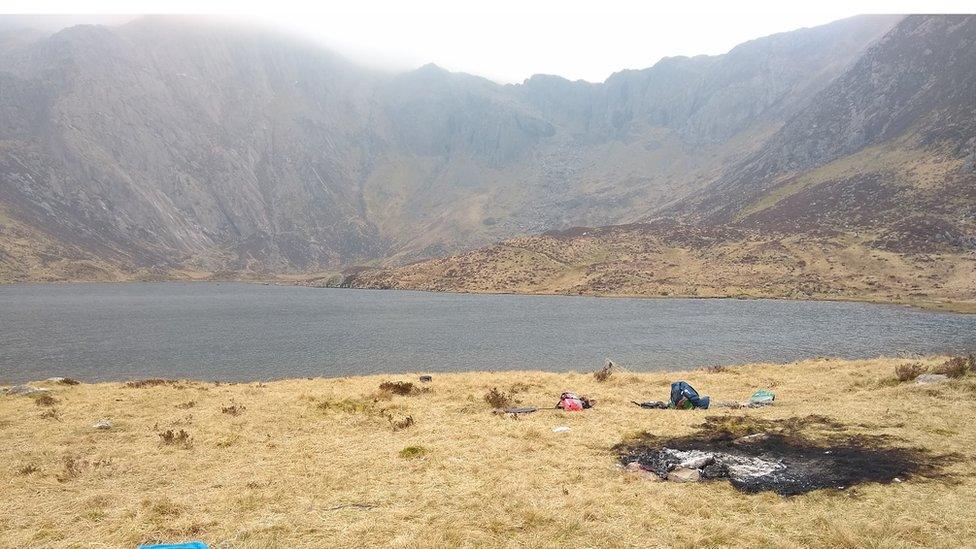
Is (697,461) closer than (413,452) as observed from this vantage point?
Yes

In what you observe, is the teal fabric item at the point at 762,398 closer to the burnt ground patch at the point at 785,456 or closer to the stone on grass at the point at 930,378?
the burnt ground patch at the point at 785,456

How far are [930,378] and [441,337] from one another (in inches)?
2151

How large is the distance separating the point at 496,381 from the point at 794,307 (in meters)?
90.1

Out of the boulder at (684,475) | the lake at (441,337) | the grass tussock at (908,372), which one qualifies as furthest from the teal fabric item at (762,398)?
the lake at (441,337)

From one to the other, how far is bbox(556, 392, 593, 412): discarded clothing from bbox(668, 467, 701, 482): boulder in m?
8.68

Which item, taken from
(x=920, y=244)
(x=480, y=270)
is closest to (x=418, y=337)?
(x=480, y=270)

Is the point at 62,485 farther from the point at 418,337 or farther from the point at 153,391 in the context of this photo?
the point at 418,337

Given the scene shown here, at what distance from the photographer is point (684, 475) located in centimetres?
1479

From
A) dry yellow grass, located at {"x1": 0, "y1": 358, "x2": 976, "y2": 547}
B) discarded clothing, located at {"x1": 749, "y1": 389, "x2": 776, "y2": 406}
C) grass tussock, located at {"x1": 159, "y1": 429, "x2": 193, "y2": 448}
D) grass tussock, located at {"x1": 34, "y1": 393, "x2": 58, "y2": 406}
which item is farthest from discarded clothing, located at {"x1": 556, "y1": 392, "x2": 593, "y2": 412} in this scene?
grass tussock, located at {"x1": 34, "y1": 393, "x2": 58, "y2": 406}

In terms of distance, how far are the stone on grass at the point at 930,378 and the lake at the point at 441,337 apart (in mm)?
25553

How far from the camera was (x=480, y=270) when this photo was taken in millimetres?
168250

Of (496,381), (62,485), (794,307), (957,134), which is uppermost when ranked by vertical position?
(957,134)

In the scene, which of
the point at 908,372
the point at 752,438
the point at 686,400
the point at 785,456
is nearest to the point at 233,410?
the point at 686,400

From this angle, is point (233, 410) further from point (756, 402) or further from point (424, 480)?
point (756, 402)
